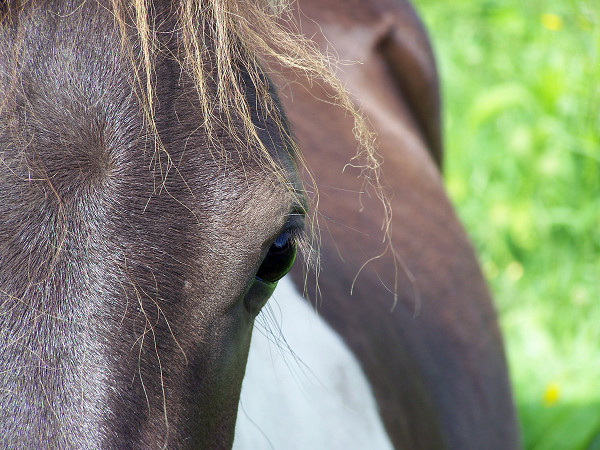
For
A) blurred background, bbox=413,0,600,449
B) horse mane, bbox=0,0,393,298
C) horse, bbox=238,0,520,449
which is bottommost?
horse mane, bbox=0,0,393,298

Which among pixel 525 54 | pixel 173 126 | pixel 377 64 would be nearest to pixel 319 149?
pixel 377 64

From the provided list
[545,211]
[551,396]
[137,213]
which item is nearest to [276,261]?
[137,213]

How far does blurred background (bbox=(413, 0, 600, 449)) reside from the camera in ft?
8.37

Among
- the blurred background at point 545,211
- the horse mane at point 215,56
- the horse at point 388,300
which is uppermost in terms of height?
the blurred background at point 545,211

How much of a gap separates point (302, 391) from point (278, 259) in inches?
21.0

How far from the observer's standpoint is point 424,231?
2025 millimetres

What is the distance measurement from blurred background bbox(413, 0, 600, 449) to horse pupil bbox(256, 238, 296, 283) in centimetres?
166

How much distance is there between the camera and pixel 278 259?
958mm

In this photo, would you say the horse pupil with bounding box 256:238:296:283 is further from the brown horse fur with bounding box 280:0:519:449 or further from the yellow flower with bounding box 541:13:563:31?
the yellow flower with bounding box 541:13:563:31

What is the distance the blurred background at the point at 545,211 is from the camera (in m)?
2.55

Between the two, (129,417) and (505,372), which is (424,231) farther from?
(129,417)

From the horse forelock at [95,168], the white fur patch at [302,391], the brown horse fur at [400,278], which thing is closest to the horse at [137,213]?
the horse forelock at [95,168]

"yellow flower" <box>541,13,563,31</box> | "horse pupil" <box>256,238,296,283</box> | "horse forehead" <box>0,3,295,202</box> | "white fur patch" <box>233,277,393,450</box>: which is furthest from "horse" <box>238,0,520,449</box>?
"yellow flower" <box>541,13,563,31</box>

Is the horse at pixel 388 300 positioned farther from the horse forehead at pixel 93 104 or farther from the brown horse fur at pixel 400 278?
the horse forehead at pixel 93 104
